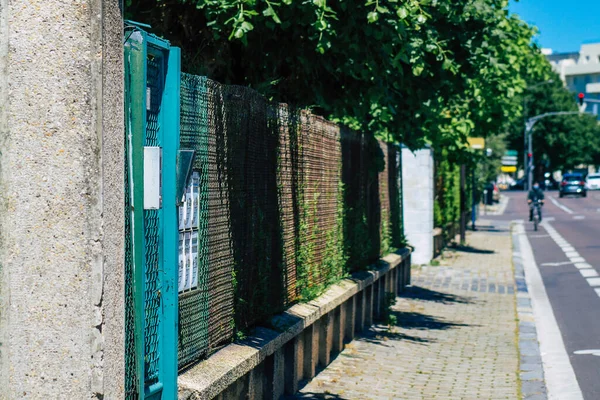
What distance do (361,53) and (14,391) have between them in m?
5.98

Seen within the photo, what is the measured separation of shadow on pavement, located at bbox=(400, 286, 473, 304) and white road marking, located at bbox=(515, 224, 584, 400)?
1058 mm

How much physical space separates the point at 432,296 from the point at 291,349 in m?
9.08

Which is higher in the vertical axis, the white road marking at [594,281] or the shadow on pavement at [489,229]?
the white road marking at [594,281]

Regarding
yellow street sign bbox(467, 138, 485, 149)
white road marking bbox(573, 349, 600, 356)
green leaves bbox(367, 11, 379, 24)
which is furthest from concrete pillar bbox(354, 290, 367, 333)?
yellow street sign bbox(467, 138, 485, 149)

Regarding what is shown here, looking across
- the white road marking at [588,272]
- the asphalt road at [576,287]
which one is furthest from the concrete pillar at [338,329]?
the white road marking at [588,272]

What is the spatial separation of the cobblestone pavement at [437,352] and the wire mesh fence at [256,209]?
0.80m

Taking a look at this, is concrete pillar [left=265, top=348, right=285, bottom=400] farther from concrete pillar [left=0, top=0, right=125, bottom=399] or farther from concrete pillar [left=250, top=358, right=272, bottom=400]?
concrete pillar [left=0, top=0, right=125, bottom=399]

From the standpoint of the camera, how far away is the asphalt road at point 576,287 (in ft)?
34.5

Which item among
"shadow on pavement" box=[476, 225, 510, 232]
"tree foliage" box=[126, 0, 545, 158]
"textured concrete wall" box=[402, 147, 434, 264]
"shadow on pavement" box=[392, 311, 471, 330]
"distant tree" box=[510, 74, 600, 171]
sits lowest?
"shadow on pavement" box=[476, 225, 510, 232]

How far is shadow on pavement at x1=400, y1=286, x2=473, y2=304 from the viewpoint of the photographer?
16.6 meters

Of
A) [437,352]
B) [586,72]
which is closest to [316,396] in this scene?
[437,352]

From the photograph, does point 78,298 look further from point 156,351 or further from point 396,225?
point 396,225

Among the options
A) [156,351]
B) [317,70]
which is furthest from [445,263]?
[156,351]

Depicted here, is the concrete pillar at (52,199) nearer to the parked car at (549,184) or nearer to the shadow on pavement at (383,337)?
the shadow on pavement at (383,337)
